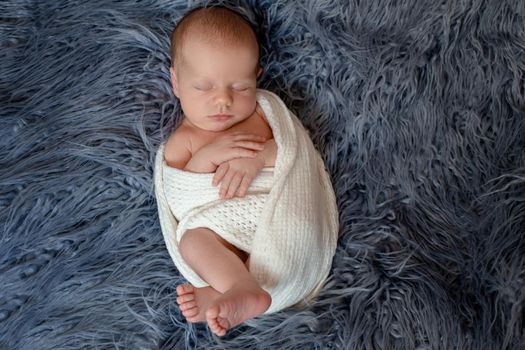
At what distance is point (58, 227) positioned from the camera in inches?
51.3

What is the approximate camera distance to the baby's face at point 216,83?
1.24m

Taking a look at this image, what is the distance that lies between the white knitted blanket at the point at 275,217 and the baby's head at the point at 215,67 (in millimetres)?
82

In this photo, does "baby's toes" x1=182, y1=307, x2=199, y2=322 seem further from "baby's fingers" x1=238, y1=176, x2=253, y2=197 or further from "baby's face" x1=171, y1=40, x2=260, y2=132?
"baby's face" x1=171, y1=40, x2=260, y2=132

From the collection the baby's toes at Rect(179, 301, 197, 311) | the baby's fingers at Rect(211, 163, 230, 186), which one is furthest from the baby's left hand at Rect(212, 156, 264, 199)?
the baby's toes at Rect(179, 301, 197, 311)

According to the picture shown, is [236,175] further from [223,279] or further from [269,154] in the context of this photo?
[223,279]

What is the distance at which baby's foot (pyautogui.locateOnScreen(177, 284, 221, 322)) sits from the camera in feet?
3.64

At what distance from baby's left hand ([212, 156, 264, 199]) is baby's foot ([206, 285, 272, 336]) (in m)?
0.20

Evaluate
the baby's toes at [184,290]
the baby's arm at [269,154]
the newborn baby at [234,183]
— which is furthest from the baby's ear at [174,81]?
the baby's toes at [184,290]

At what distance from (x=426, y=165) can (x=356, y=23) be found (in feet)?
1.07

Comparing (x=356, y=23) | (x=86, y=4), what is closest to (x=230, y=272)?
(x=356, y=23)

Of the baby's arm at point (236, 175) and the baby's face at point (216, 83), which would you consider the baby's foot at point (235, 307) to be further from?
the baby's face at point (216, 83)

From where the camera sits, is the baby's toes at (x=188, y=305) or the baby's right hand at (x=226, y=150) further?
the baby's right hand at (x=226, y=150)

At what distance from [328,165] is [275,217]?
23 centimetres

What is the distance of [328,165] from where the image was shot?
1.37 meters
